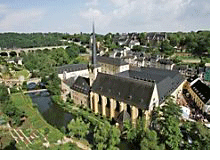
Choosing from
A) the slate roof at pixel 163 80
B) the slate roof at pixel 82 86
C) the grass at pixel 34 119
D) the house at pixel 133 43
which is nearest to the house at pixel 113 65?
the slate roof at pixel 163 80

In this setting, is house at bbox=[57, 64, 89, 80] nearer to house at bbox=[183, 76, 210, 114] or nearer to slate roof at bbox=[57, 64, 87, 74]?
slate roof at bbox=[57, 64, 87, 74]

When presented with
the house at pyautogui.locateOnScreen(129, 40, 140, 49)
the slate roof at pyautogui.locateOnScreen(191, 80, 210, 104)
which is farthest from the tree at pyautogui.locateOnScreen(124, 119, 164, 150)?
the house at pyautogui.locateOnScreen(129, 40, 140, 49)

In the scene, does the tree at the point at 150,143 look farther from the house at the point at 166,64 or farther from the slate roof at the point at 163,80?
the house at the point at 166,64

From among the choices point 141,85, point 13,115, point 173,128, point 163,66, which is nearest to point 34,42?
point 163,66

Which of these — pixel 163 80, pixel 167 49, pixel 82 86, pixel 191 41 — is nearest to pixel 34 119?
pixel 82 86

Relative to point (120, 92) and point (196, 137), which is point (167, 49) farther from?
point (196, 137)
